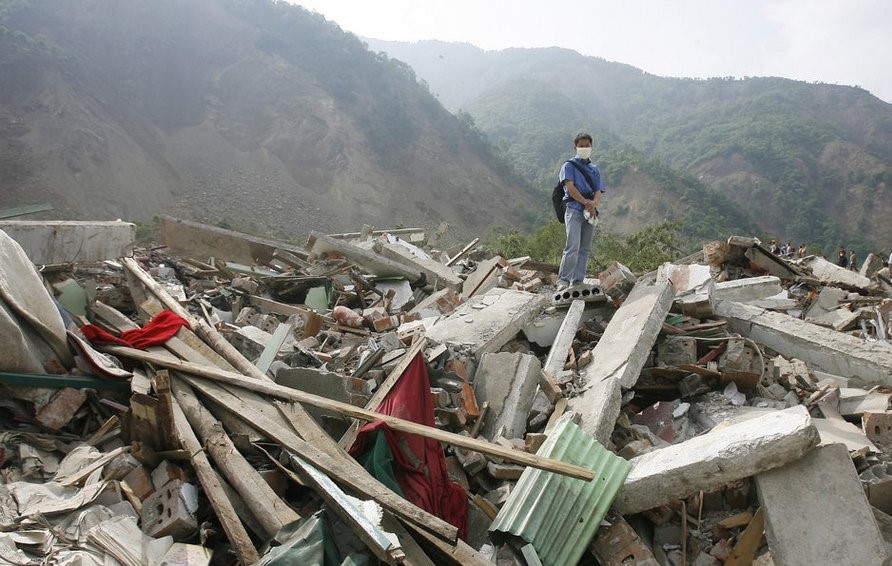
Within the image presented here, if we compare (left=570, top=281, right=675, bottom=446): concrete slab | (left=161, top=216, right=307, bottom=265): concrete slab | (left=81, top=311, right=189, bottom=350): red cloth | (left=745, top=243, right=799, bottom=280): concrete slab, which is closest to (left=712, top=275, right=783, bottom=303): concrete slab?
(left=745, top=243, right=799, bottom=280): concrete slab

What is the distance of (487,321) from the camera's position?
489 cm

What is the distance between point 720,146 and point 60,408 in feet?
207

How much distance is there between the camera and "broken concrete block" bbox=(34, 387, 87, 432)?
9.89 feet

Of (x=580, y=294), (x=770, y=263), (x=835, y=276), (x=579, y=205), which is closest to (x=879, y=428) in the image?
(x=580, y=294)

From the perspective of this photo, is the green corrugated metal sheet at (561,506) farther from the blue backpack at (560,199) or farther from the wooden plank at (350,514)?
the blue backpack at (560,199)

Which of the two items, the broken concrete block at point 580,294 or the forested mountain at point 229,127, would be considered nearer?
the broken concrete block at point 580,294

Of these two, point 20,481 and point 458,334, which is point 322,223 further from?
point 20,481

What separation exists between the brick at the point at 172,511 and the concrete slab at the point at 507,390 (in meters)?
1.87

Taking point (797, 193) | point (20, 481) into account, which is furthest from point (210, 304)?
point (797, 193)

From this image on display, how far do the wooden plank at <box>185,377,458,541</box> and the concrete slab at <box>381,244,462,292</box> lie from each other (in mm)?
4323

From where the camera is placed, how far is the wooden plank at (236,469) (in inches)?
98.6

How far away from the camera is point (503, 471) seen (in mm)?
3277

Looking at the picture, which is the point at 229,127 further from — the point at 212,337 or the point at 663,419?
the point at 663,419

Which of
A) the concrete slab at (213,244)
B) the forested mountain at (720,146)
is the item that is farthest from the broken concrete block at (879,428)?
the forested mountain at (720,146)
